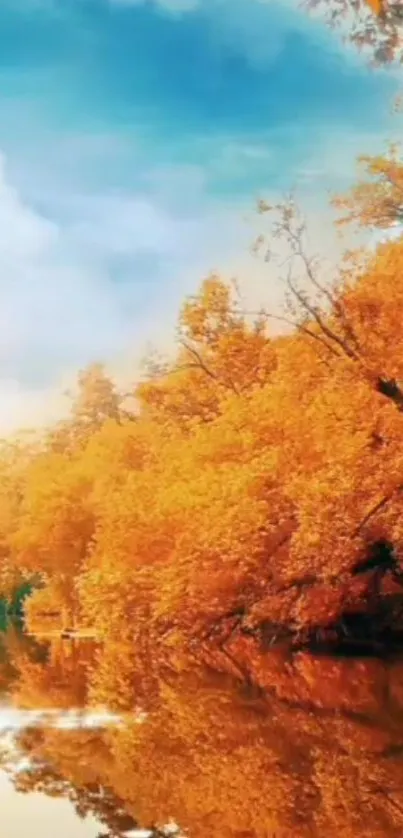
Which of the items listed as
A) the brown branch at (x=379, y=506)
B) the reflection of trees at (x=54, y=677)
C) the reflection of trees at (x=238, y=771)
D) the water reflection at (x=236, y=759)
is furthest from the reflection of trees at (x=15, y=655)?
the reflection of trees at (x=238, y=771)

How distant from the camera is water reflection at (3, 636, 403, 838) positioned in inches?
200

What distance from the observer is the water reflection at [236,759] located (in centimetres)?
509

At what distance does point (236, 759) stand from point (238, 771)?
45 centimetres

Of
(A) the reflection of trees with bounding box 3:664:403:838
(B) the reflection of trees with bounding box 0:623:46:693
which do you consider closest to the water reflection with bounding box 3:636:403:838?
(A) the reflection of trees with bounding box 3:664:403:838

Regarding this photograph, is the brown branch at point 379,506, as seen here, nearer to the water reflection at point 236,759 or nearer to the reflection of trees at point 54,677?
the water reflection at point 236,759

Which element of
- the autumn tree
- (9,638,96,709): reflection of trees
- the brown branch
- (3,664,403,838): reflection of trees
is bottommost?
(3,664,403,838): reflection of trees

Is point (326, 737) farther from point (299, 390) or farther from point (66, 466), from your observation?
point (66, 466)

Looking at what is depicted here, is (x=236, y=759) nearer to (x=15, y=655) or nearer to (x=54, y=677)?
(x=54, y=677)

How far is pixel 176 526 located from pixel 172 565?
676 millimetres

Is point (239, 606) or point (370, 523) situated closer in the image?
point (370, 523)

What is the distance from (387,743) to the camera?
7016mm

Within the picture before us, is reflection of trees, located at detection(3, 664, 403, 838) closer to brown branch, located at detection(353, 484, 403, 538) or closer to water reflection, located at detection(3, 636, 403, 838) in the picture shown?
water reflection, located at detection(3, 636, 403, 838)

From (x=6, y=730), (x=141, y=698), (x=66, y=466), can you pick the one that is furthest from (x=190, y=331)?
(x=66, y=466)

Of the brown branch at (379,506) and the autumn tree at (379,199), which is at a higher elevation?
the autumn tree at (379,199)
